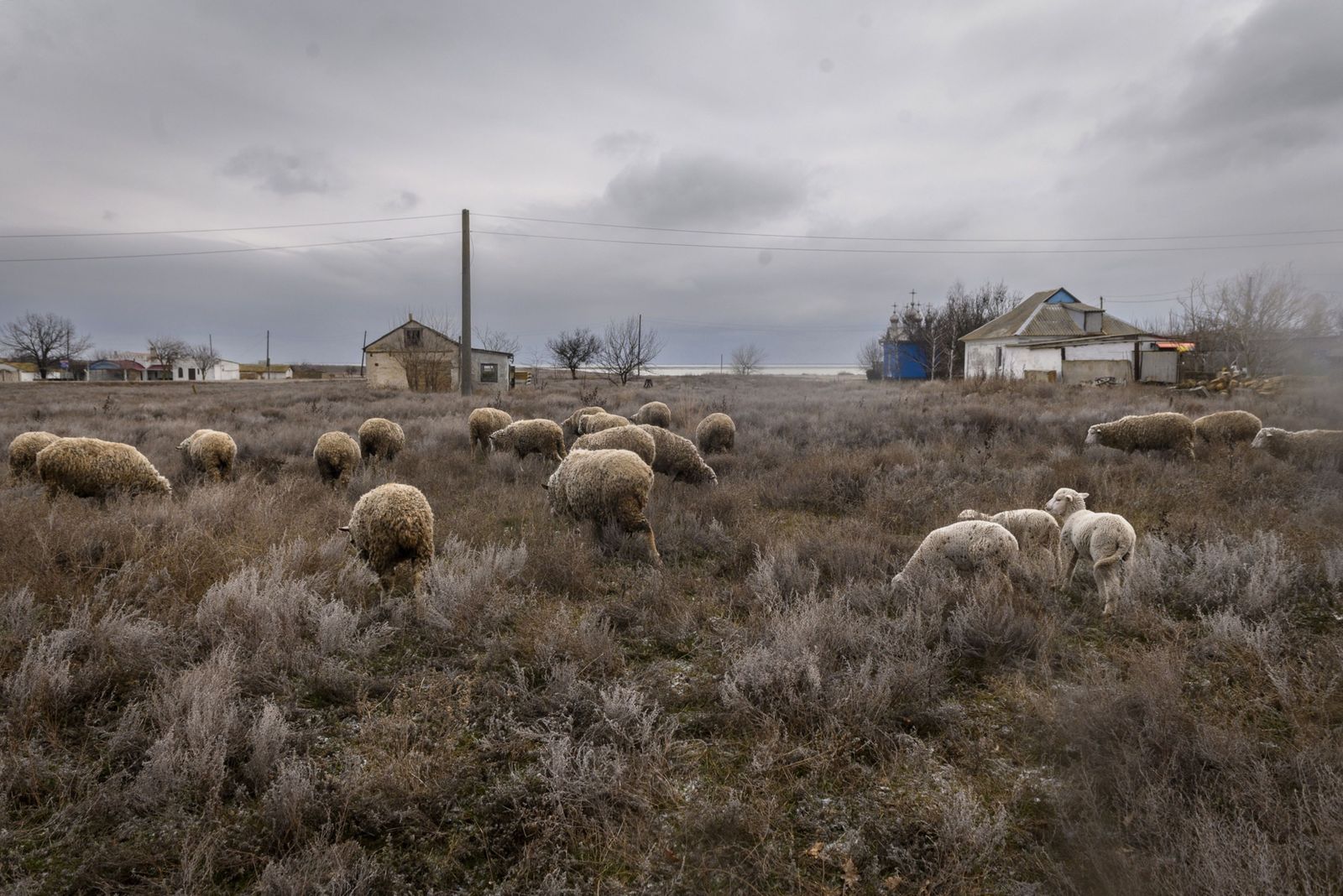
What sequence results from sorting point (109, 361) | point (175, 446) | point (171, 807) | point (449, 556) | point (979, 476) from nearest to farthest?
point (171, 807) → point (449, 556) → point (979, 476) → point (175, 446) → point (109, 361)

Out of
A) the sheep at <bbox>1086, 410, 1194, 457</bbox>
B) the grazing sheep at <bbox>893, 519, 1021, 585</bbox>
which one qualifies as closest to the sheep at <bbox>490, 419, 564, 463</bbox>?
the grazing sheep at <bbox>893, 519, 1021, 585</bbox>

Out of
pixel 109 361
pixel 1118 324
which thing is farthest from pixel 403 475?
pixel 109 361

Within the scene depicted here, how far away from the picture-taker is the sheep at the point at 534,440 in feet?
35.7

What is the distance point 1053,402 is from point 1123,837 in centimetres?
1867

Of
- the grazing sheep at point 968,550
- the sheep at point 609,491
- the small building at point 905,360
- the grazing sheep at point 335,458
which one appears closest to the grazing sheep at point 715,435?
the sheep at point 609,491

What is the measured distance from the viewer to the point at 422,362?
32406 mm

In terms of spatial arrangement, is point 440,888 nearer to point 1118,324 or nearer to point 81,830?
point 81,830

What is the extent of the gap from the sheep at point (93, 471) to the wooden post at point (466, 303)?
18394 mm

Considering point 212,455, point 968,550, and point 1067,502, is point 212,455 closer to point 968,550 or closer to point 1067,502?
point 968,550

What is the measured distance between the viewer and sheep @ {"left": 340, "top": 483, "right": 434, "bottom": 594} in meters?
4.98

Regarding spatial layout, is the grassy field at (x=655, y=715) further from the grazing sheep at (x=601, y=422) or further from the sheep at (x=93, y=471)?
the grazing sheep at (x=601, y=422)

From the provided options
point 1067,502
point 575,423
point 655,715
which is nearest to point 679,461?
point 575,423

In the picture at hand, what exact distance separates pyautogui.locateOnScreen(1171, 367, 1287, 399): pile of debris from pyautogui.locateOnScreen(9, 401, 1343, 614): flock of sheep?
66 cm

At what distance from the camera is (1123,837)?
7.71ft
